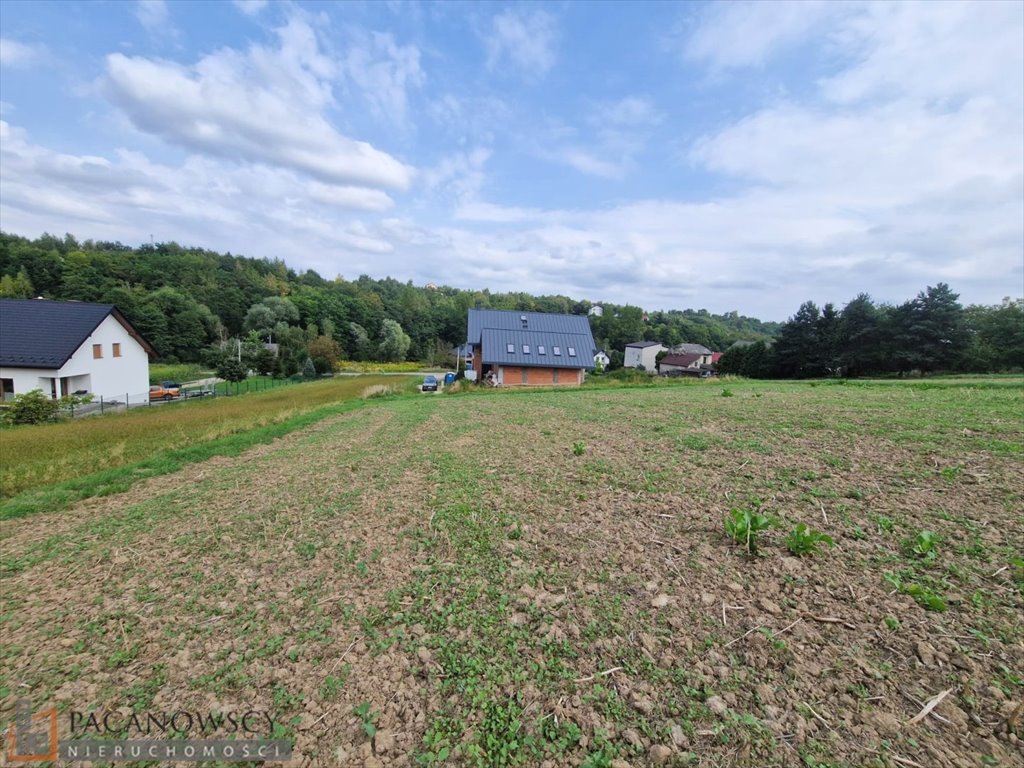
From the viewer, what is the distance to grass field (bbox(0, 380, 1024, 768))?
2318 millimetres

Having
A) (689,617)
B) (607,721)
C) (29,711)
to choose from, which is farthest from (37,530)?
(689,617)

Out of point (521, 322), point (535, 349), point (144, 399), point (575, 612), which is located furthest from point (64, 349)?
point (575, 612)

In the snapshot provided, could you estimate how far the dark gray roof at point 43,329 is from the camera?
23062 mm

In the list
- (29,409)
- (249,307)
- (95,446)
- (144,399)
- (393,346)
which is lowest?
(144,399)

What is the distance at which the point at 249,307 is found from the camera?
259 feet

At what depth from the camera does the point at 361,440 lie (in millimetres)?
10773

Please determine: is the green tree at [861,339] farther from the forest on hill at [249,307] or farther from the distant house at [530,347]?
the forest on hill at [249,307]

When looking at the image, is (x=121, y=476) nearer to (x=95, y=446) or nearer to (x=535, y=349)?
(x=95, y=446)

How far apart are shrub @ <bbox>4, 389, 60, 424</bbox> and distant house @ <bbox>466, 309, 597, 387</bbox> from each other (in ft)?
76.1

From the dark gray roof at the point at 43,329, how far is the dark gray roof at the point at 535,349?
2457 cm

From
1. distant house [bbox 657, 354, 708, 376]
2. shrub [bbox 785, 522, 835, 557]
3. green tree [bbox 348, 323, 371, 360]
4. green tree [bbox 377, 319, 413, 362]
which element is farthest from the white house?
distant house [bbox 657, 354, 708, 376]

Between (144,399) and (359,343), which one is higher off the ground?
(359,343)

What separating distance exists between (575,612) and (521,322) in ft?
106

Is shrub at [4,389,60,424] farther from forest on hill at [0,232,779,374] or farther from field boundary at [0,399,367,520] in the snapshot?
forest on hill at [0,232,779,374]
